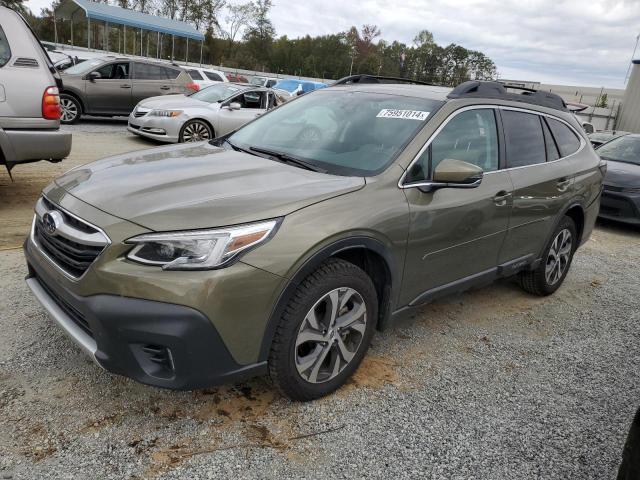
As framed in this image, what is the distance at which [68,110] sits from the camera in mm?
12031

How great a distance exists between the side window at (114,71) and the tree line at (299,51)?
108 ft

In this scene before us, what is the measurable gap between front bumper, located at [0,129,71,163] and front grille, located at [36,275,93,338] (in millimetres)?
2899

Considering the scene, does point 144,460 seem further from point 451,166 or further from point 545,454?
point 451,166

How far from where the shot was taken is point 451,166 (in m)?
2.95

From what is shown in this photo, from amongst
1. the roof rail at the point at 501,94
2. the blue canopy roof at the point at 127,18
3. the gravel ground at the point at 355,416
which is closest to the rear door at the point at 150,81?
the gravel ground at the point at 355,416

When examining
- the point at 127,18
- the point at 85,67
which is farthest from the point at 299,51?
the point at 85,67

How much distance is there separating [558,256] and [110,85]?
11407 mm

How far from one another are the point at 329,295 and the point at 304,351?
1.12 ft

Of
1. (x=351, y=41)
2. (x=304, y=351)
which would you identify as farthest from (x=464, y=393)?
(x=351, y=41)

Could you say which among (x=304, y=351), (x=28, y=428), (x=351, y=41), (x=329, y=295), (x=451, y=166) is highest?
(x=351, y=41)

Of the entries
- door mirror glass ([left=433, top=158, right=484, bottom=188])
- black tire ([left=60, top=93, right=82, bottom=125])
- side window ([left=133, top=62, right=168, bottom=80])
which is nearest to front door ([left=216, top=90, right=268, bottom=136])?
side window ([left=133, top=62, right=168, bottom=80])

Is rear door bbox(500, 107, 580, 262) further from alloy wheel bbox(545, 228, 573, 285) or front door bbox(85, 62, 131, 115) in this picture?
front door bbox(85, 62, 131, 115)

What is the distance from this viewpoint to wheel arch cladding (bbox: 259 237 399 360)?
2.38 metres

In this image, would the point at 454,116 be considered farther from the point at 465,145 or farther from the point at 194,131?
the point at 194,131
